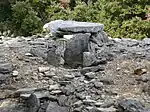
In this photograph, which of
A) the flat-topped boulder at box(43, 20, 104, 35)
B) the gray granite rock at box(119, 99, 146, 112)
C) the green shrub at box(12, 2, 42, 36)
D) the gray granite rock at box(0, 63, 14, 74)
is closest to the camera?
the gray granite rock at box(119, 99, 146, 112)

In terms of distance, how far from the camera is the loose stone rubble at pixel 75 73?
5227mm

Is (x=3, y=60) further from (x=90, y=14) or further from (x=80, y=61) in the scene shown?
(x=90, y=14)

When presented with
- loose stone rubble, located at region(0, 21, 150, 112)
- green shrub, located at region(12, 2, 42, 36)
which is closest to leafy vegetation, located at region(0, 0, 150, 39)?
green shrub, located at region(12, 2, 42, 36)

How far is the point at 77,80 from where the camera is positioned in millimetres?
5844

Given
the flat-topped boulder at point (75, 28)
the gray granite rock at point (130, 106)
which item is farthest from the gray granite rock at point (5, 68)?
the gray granite rock at point (130, 106)

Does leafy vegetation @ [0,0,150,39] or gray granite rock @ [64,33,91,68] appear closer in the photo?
gray granite rock @ [64,33,91,68]

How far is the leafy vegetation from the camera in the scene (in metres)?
12.3

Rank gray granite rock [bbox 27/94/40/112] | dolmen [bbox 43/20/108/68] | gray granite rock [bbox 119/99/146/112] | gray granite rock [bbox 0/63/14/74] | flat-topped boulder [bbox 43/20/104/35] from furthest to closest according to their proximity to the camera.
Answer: flat-topped boulder [bbox 43/20/104/35]
dolmen [bbox 43/20/108/68]
gray granite rock [bbox 0/63/14/74]
gray granite rock [bbox 27/94/40/112]
gray granite rock [bbox 119/99/146/112]

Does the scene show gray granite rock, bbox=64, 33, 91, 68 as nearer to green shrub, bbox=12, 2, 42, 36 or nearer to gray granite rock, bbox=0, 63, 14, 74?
gray granite rock, bbox=0, 63, 14, 74

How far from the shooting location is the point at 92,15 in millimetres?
13227

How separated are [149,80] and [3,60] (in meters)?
2.66

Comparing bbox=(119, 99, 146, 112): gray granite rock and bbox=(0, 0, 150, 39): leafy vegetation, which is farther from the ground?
bbox=(0, 0, 150, 39): leafy vegetation

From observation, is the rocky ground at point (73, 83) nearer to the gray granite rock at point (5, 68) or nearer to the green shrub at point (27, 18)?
the gray granite rock at point (5, 68)

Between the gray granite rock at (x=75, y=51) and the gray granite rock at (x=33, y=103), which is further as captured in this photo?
the gray granite rock at (x=75, y=51)
